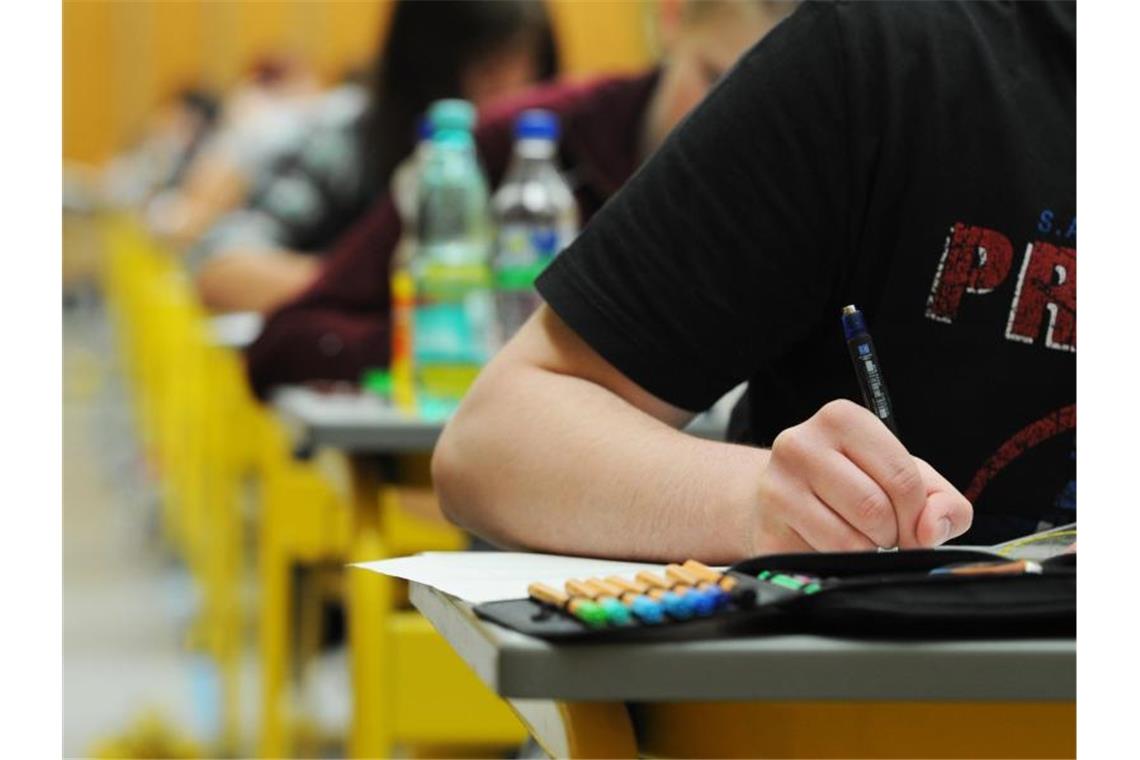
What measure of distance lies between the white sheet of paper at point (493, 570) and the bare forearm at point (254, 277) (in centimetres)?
263

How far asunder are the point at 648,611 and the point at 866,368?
29 cm

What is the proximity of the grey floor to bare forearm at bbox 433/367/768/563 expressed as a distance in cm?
107

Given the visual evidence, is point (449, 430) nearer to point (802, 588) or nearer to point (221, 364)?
point (802, 588)

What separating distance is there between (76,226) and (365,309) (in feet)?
33.5

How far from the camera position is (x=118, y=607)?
4.18 meters

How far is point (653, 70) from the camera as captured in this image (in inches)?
85.8

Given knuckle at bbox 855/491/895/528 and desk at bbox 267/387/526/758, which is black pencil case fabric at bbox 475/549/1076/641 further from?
desk at bbox 267/387/526/758

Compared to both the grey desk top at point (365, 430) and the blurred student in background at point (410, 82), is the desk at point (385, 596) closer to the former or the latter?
the grey desk top at point (365, 430)

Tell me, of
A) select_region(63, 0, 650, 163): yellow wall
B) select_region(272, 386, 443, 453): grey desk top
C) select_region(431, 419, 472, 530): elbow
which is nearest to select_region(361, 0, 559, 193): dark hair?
select_region(272, 386, 443, 453): grey desk top

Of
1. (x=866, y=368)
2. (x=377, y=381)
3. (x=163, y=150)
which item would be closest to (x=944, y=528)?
(x=866, y=368)

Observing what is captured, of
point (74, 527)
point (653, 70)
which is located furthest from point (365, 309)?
point (74, 527)

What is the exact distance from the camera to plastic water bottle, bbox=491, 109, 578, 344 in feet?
6.90

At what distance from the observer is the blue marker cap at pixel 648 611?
631mm

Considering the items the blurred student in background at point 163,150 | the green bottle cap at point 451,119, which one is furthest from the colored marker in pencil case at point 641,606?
the blurred student in background at point 163,150
